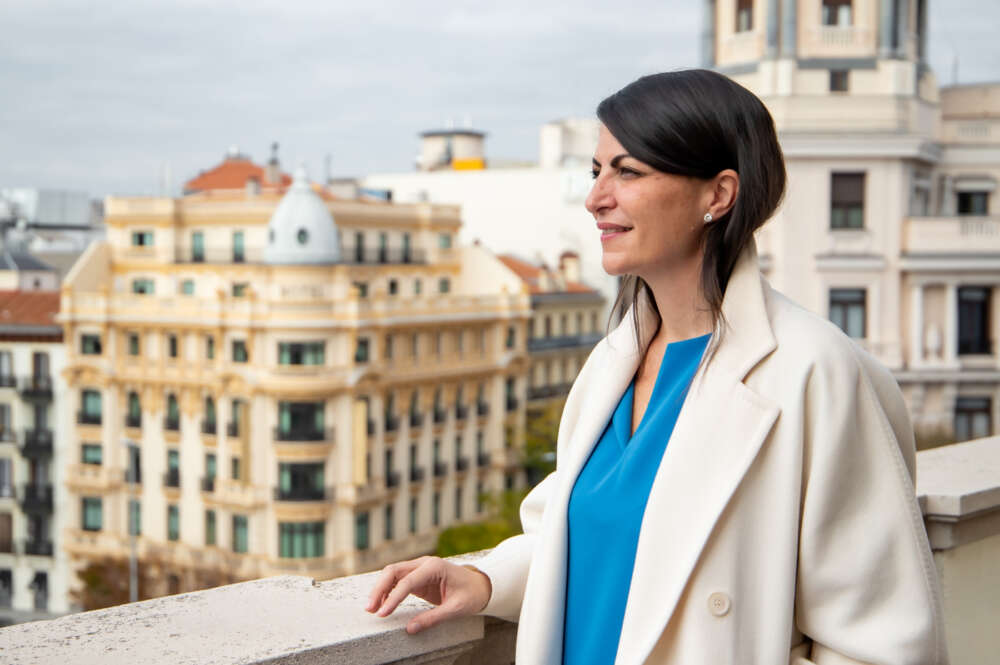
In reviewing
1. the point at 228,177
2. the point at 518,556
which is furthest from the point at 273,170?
the point at 518,556

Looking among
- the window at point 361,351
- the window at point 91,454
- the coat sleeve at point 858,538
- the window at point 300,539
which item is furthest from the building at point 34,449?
the coat sleeve at point 858,538

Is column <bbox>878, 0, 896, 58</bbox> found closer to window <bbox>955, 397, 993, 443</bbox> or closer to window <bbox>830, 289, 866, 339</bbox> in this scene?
window <bbox>830, 289, 866, 339</bbox>

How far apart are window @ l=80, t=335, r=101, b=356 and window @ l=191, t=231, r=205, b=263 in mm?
4496

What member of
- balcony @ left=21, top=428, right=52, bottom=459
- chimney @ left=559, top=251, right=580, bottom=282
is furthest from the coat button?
chimney @ left=559, top=251, right=580, bottom=282

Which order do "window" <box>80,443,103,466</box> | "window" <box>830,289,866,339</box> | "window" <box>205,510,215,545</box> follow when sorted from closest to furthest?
"window" <box>830,289,866,339</box> < "window" <box>205,510,215,545</box> < "window" <box>80,443,103,466</box>

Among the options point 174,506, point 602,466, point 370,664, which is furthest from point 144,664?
point 174,506

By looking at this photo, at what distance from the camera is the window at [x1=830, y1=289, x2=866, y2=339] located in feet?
82.8

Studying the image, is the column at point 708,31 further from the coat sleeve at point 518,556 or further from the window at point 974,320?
the coat sleeve at point 518,556

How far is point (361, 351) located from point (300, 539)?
6703 millimetres

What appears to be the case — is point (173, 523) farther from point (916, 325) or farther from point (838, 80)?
point (838, 80)

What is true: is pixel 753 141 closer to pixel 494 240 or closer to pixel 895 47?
pixel 895 47

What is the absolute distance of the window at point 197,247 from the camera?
5009 centimetres

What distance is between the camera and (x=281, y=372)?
45.8 metres

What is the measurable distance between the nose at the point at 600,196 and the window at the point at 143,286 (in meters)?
49.6
